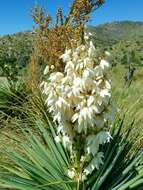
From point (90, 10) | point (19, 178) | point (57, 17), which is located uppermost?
point (57, 17)

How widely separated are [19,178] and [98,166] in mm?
629

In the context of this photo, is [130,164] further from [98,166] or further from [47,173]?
[47,173]

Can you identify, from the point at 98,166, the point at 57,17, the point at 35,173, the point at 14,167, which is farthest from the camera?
the point at 57,17

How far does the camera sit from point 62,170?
4023 millimetres

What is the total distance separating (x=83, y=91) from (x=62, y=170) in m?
0.99

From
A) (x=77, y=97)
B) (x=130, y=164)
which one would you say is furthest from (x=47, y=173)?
(x=77, y=97)

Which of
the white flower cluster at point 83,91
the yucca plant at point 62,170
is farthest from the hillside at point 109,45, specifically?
the yucca plant at point 62,170

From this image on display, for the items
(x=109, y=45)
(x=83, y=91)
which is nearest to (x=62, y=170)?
(x=83, y=91)

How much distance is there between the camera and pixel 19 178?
12.1 ft

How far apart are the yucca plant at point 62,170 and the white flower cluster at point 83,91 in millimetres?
468

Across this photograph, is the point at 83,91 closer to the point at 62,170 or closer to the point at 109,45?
the point at 62,170

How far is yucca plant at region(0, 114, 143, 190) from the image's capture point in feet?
12.1

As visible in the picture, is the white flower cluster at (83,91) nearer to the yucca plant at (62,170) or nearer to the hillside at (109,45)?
the hillside at (109,45)

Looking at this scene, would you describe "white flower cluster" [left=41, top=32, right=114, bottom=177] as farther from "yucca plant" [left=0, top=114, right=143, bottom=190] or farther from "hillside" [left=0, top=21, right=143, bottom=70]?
"yucca plant" [left=0, top=114, right=143, bottom=190]
